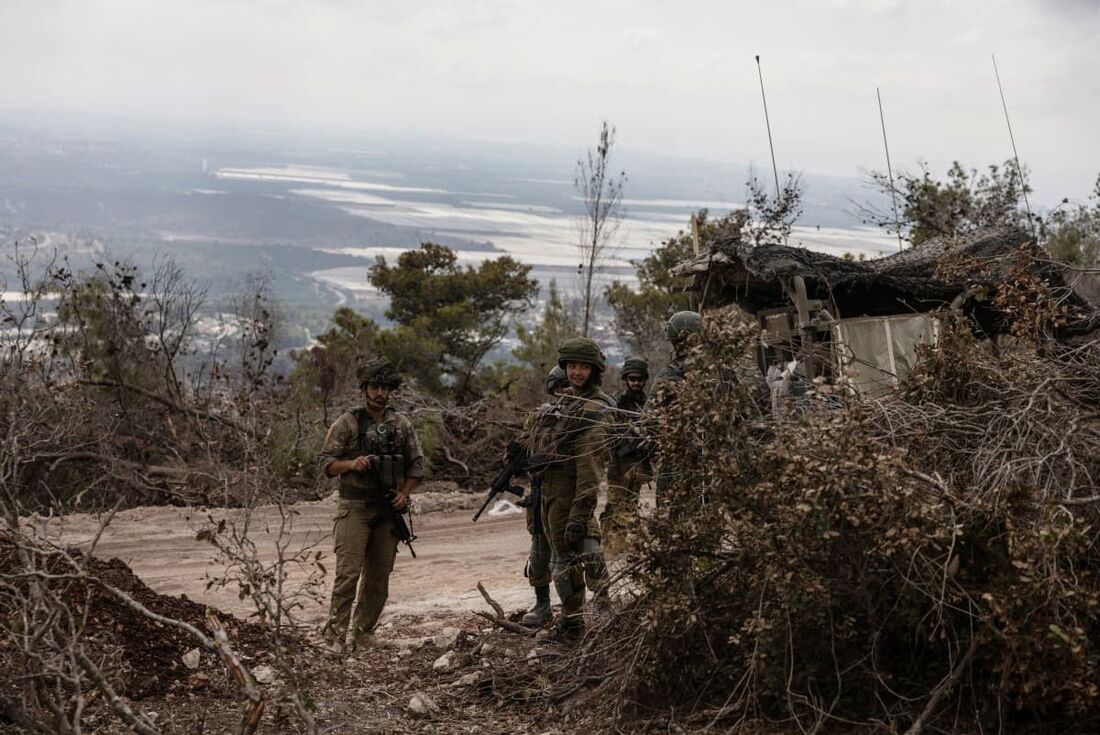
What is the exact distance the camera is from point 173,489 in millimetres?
13883

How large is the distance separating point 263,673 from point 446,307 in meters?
16.1

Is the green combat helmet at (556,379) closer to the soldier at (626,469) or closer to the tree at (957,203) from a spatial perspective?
the soldier at (626,469)

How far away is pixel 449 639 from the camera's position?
280 inches

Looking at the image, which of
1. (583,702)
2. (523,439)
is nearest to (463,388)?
(523,439)

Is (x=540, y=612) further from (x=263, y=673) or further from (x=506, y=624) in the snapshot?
(x=263, y=673)

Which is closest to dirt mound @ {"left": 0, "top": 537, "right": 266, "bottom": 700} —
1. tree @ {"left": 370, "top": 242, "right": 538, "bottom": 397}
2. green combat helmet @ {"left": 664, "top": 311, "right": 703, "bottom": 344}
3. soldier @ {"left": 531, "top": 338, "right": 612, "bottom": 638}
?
soldier @ {"left": 531, "top": 338, "right": 612, "bottom": 638}

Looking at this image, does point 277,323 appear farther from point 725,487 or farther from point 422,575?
point 725,487

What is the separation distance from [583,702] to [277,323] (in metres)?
17.3

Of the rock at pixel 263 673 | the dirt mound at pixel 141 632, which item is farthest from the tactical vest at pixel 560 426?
the dirt mound at pixel 141 632

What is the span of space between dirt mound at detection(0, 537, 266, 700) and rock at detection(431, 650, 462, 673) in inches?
42.4

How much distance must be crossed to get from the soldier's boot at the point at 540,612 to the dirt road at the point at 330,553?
1.40m

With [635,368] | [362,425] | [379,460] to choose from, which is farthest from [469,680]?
[635,368]

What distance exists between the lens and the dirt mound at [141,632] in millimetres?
5812

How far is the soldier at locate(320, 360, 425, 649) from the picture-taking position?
698 cm
